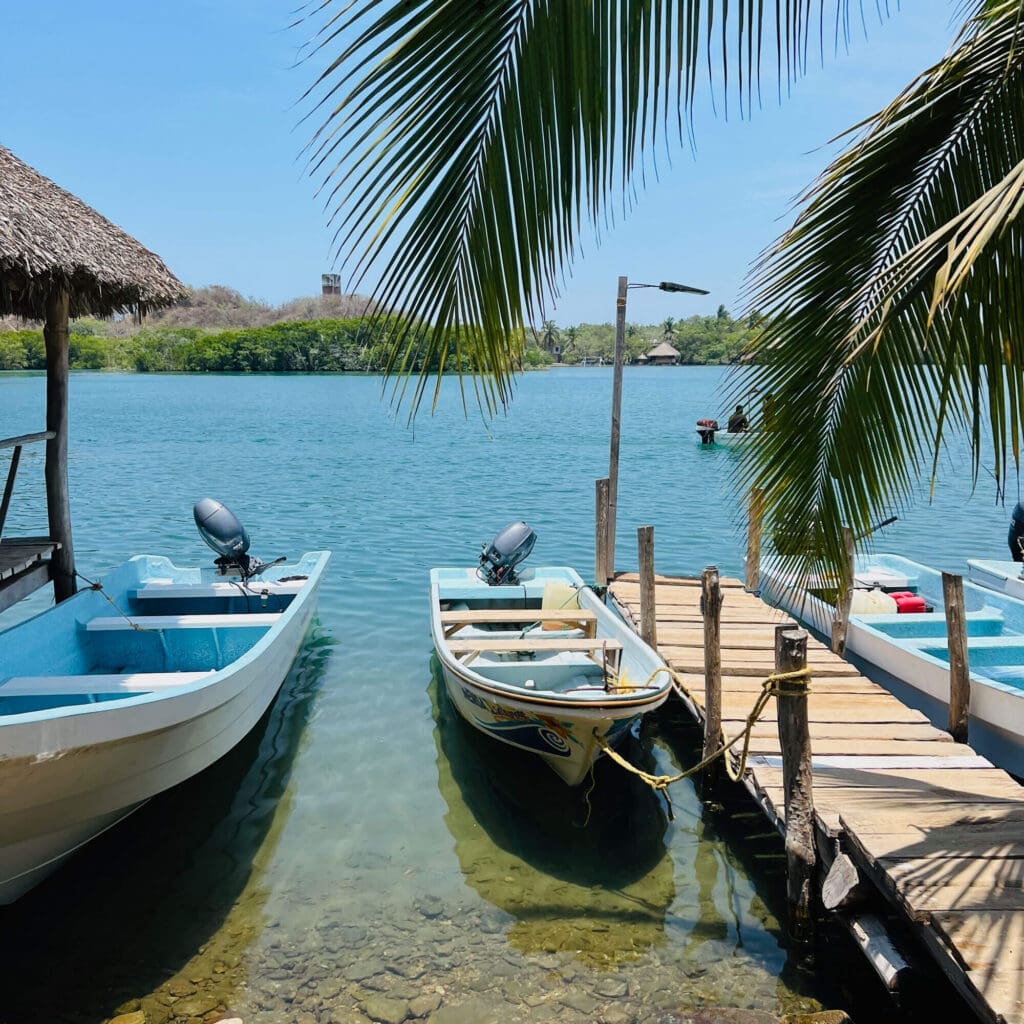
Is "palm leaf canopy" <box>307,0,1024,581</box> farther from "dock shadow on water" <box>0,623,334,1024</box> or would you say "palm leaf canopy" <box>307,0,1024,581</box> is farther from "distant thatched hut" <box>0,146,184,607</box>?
"distant thatched hut" <box>0,146,184,607</box>

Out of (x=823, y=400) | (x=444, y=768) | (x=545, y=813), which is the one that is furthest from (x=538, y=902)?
(x=823, y=400)

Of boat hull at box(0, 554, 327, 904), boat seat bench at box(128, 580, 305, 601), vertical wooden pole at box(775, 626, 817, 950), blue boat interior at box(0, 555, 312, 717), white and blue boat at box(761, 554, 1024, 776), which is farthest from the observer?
boat seat bench at box(128, 580, 305, 601)

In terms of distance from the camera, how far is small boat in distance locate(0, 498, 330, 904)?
443 cm

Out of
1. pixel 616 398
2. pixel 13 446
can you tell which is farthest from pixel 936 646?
pixel 13 446

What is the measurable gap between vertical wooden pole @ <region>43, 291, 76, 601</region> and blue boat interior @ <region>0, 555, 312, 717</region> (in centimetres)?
47

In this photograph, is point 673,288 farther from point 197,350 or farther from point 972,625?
point 197,350

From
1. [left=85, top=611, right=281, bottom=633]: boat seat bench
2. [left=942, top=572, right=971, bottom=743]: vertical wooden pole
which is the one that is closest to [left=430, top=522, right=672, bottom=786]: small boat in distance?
[left=85, top=611, right=281, bottom=633]: boat seat bench

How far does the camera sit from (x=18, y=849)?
4676 mm

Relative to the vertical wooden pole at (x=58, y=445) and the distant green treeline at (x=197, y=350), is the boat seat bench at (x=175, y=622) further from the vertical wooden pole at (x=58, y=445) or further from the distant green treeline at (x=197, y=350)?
the distant green treeline at (x=197, y=350)

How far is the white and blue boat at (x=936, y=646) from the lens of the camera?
6.64 meters

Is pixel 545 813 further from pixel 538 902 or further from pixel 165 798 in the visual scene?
pixel 165 798

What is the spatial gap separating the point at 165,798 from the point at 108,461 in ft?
79.6

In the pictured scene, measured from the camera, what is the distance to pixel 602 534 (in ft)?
37.0

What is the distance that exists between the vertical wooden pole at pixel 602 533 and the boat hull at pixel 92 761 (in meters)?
5.84
